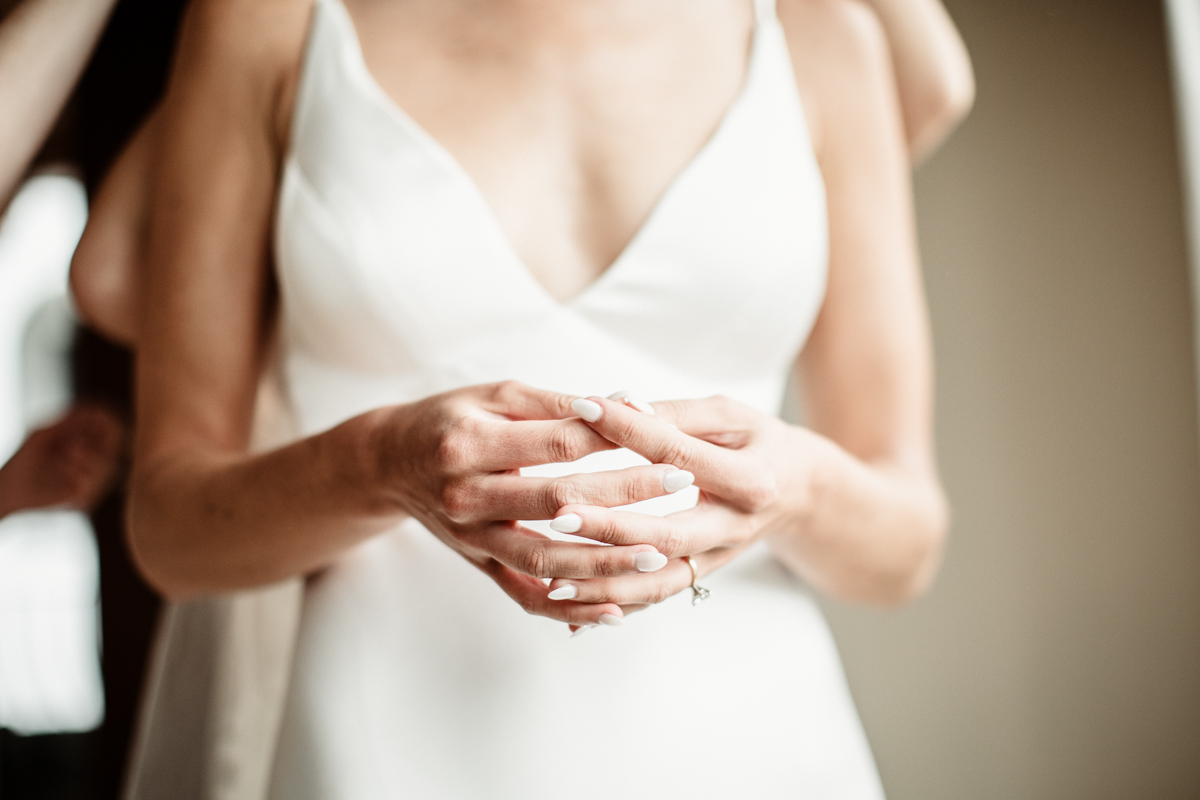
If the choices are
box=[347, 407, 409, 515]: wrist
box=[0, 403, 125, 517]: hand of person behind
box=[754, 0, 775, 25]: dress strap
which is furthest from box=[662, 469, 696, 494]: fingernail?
box=[0, 403, 125, 517]: hand of person behind

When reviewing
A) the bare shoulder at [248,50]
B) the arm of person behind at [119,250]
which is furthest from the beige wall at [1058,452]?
the arm of person behind at [119,250]

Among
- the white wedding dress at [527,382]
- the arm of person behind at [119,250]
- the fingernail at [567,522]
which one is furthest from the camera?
the arm of person behind at [119,250]

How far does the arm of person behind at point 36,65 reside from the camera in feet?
1.55

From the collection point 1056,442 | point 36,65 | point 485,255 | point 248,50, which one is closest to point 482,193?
point 485,255

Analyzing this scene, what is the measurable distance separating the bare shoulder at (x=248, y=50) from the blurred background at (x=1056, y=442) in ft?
1.27

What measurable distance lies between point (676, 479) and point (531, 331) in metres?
0.17

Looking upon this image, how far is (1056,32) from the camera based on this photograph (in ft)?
1.71

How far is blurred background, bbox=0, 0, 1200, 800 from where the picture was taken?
50 centimetres

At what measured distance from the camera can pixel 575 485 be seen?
306 millimetres

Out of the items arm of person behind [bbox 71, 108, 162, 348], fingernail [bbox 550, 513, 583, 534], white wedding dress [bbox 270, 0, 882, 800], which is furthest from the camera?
arm of person behind [bbox 71, 108, 162, 348]

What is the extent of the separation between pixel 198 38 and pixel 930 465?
Answer: 497mm

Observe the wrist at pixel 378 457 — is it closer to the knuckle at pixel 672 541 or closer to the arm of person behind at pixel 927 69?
the knuckle at pixel 672 541

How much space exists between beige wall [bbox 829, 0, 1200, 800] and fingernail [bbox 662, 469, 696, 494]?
0.91ft

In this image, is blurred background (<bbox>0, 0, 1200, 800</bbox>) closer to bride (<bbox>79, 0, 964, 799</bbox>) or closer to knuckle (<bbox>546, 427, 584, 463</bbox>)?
bride (<bbox>79, 0, 964, 799</bbox>)
